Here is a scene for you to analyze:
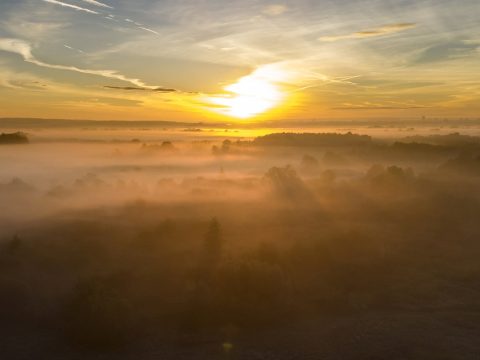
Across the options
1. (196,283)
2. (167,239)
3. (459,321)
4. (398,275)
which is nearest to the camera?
(459,321)

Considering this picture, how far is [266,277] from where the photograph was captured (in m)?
112

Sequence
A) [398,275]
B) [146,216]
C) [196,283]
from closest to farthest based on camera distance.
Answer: [196,283]
[398,275]
[146,216]

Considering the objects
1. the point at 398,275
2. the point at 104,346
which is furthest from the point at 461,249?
the point at 104,346

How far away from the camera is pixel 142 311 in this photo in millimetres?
104000

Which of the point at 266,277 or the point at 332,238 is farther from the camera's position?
the point at 332,238

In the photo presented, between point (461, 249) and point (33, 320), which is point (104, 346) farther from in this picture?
point (461, 249)

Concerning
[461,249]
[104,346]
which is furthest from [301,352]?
[461,249]

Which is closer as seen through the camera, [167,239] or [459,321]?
[459,321]

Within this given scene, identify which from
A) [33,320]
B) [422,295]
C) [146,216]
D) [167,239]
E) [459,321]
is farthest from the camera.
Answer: [146,216]

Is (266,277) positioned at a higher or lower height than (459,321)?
higher

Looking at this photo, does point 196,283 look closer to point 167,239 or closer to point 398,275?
point 167,239

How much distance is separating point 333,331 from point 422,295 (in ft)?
121

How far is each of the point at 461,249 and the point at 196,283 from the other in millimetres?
109414

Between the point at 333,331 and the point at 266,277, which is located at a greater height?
the point at 266,277
